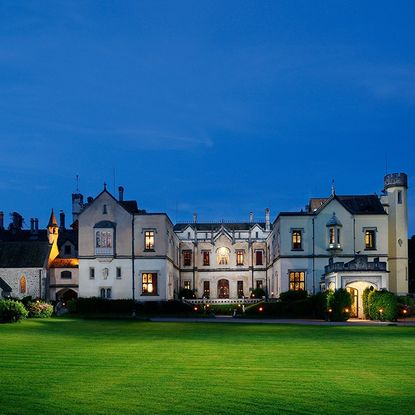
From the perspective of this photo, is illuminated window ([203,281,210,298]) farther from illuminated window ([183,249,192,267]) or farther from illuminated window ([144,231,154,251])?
illuminated window ([144,231,154,251])

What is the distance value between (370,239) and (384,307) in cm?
1700

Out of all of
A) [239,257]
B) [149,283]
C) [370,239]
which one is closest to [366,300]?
[370,239]

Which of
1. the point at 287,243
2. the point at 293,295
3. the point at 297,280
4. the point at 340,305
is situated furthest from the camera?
the point at 287,243

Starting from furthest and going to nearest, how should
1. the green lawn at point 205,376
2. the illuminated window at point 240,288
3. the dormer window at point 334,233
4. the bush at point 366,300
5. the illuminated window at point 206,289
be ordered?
the illuminated window at point 206,289, the illuminated window at point 240,288, the dormer window at point 334,233, the bush at point 366,300, the green lawn at point 205,376

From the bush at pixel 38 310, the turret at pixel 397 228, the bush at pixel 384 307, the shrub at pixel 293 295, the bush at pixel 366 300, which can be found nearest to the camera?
the bush at pixel 384 307

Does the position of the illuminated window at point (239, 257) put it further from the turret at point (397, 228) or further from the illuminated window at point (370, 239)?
the turret at point (397, 228)

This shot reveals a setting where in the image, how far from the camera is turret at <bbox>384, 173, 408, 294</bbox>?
202ft

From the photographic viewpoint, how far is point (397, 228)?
61.7 metres

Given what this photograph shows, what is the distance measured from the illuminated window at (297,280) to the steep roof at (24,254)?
1090 inches

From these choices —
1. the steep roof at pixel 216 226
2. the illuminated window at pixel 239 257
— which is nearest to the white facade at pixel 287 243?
the illuminated window at pixel 239 257

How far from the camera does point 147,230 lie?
202 feet

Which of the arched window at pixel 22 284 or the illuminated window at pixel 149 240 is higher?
the illuminated window at pixel 149 240

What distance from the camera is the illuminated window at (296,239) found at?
2405 inches

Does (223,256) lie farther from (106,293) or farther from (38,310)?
(38,310)
